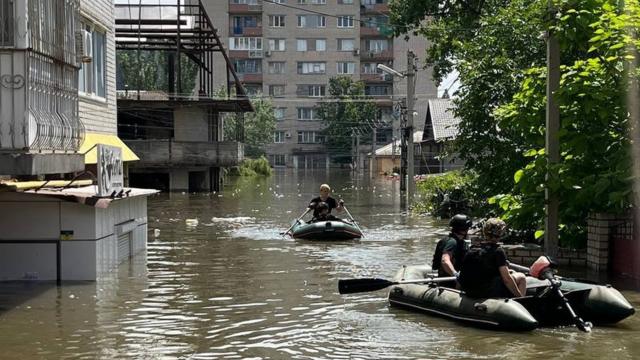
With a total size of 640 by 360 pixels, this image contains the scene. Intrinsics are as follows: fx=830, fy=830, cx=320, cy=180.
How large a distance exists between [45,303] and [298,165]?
99.0 meters

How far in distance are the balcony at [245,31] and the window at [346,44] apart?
32.5 feet

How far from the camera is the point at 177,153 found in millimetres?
45875

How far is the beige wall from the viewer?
18569 millimetres

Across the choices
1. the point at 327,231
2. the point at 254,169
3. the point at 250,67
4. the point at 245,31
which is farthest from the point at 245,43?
the point at 327,231

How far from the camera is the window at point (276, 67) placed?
336 feet

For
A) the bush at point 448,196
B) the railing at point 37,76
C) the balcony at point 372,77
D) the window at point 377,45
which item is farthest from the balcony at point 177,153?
the window at point 377,45

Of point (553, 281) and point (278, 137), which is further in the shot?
point (278, 137)

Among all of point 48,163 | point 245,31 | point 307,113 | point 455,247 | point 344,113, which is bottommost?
point 455,247

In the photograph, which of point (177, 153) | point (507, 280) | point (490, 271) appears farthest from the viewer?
point (177, 153)

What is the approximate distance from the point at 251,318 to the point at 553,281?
12.6 ft

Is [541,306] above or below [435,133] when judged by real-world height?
below

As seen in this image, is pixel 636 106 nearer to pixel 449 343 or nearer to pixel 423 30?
pixel 449 343

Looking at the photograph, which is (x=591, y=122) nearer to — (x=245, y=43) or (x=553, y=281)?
(x=553, y=281)

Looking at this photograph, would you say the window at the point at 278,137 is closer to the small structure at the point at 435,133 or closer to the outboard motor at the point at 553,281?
the small structure at the point at 435,133
